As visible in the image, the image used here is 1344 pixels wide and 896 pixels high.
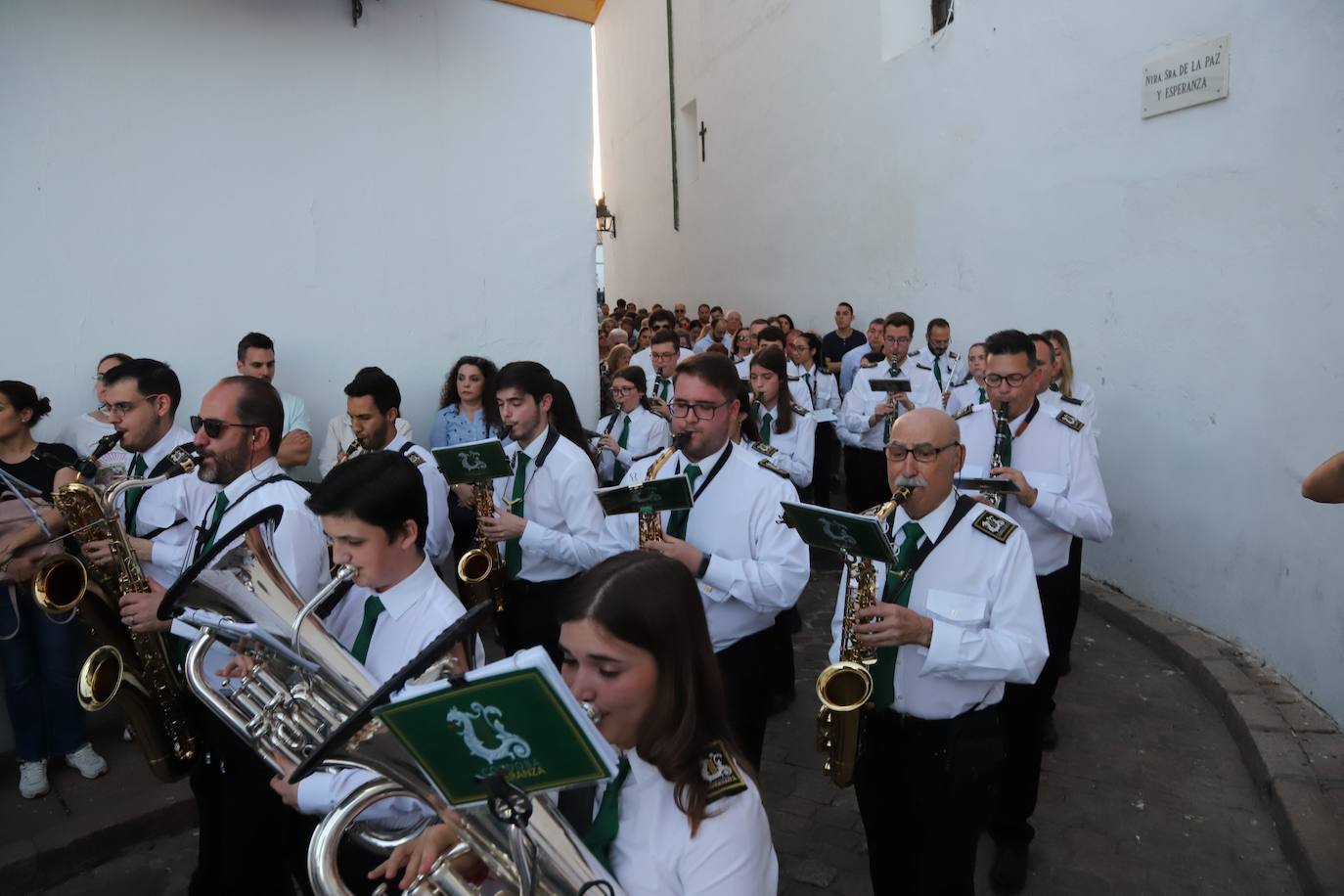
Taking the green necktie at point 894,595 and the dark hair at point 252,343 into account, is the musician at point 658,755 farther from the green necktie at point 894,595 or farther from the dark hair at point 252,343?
the dark hair at point 252,343

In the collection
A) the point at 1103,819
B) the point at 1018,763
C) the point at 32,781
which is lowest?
the point at 1103,819

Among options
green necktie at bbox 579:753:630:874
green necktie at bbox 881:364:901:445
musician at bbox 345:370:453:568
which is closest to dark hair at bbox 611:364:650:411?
green necktie at bbox 881:364:901:445

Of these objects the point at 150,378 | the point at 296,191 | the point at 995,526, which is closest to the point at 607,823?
the point at 995,526

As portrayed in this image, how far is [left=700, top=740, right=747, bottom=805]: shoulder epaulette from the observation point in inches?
71.2

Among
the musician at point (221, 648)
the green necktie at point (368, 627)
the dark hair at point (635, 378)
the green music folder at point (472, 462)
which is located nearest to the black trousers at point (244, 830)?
the musician at point (221, 648)

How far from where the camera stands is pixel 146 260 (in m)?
5.40

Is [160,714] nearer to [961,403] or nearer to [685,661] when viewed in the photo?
[685,661]

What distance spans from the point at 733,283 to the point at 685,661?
15.3 m

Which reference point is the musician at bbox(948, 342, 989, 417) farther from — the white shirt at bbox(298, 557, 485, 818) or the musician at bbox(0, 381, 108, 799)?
the musician at bbox(0, 381, 108, 799)

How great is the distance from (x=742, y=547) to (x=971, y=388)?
4846 mm

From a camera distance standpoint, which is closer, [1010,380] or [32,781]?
[1010,380]

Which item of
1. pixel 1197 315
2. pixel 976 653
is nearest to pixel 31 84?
pixel 976 653

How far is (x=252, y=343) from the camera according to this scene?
5.54 meters

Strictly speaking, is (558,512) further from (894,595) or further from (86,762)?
(86,762)
